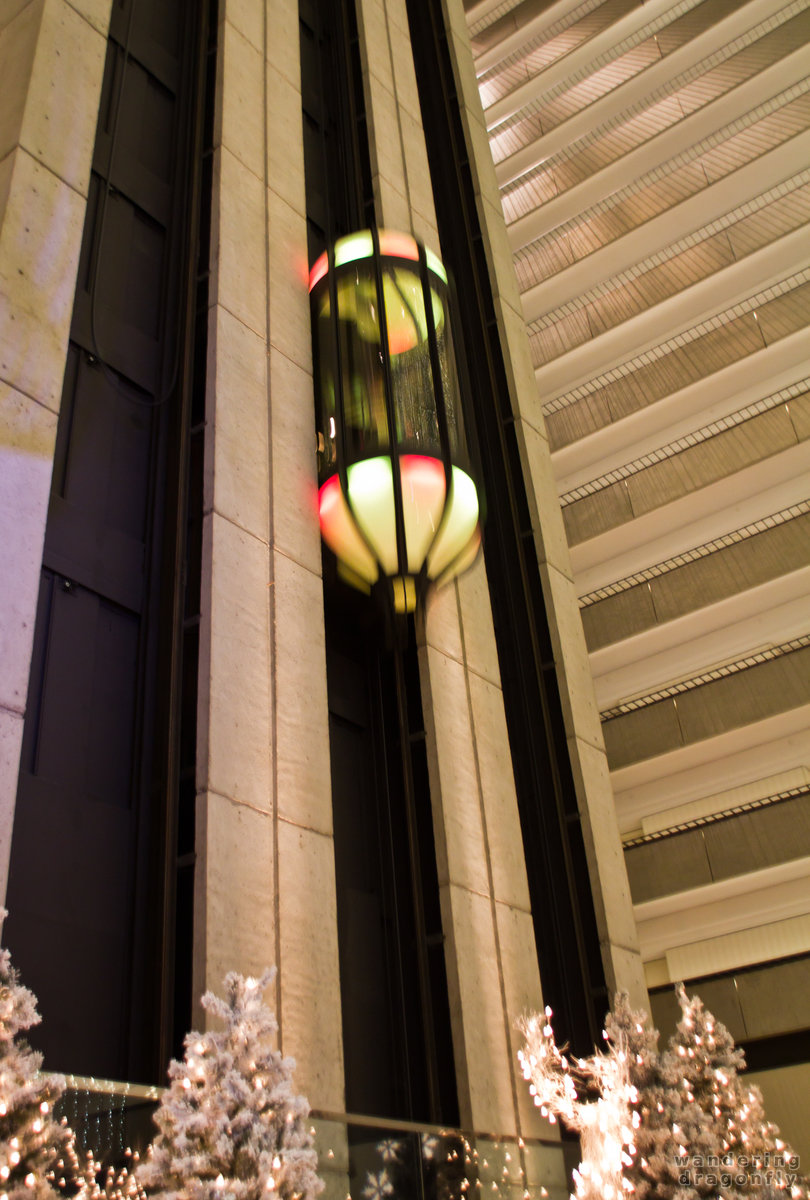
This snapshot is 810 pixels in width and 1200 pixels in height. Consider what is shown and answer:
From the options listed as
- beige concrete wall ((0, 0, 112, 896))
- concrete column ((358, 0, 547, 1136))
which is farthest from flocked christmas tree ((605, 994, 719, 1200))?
beige concrete wall ((0, 0, 112, 896))

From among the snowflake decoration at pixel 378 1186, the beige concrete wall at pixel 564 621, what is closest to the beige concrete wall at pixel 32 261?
the snowflake decoration at pixel 378 1186

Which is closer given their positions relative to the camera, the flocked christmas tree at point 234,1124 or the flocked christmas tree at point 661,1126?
the flocked christmas tree at point 234,1124

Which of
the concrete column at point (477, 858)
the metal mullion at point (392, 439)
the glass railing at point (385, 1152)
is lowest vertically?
the glass railing at point (385, 1152)

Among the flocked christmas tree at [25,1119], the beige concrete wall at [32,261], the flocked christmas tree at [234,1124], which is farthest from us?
the beige concrete wall at [32,261]

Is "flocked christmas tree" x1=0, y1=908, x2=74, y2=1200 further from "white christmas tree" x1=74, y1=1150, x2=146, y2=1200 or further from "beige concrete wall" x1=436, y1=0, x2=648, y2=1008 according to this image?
"beige concrete wall" x1=436, y1=0, x2=648, y2=1008

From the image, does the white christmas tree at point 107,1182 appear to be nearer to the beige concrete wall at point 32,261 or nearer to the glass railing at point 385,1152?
the glass railing at point 385,1152

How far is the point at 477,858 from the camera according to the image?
8242 mm

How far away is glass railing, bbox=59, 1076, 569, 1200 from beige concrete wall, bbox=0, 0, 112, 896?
1211mm

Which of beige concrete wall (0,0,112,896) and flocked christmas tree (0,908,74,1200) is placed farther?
beige concrete wall (0,0,112,896)

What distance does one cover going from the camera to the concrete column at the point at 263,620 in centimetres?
633

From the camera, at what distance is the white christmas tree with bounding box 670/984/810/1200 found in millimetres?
7055

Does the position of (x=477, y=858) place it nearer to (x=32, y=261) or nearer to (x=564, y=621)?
(x=564, y=621)

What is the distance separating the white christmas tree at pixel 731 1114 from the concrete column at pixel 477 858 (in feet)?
3.49

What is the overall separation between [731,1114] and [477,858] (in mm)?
2325
